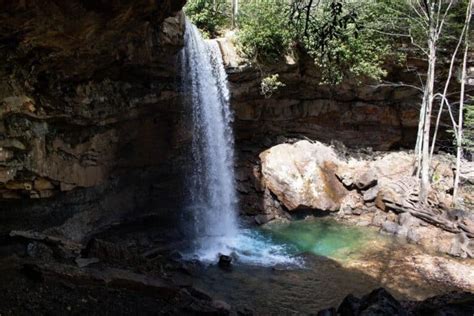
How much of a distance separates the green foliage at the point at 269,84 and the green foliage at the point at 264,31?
2.09ft

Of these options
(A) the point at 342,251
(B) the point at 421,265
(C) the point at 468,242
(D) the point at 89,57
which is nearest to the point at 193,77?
(D) the point at 89,57

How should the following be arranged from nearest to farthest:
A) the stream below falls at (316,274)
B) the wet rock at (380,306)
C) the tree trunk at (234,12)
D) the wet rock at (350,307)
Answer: the wet rock at (380,306)
the wet rock at (350,307)
the stream below falls at (316,274)
the tree trunk at (234,12)

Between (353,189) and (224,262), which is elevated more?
(353,189)

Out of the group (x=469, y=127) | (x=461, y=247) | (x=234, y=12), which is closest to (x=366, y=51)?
(x=469, y=127)

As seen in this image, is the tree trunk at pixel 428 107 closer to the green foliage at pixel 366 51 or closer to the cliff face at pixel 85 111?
the green foliage at pixel 366 51

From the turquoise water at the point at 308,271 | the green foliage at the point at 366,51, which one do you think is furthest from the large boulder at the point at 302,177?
the green foliage at the point at 366,51

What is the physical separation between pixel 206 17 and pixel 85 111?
708cm

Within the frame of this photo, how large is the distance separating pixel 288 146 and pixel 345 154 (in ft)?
8.87

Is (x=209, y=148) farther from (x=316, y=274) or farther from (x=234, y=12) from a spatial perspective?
(x=316, y=274)

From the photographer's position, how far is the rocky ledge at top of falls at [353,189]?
46.5ft

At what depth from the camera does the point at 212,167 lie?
1446 centimetres

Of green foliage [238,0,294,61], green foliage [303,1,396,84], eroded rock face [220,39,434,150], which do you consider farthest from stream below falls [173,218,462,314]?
green foliage [238,0,294,61]

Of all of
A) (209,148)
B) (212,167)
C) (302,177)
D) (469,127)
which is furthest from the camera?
(469,127)

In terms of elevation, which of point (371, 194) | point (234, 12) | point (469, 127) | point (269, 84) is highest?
point (234, 12)
